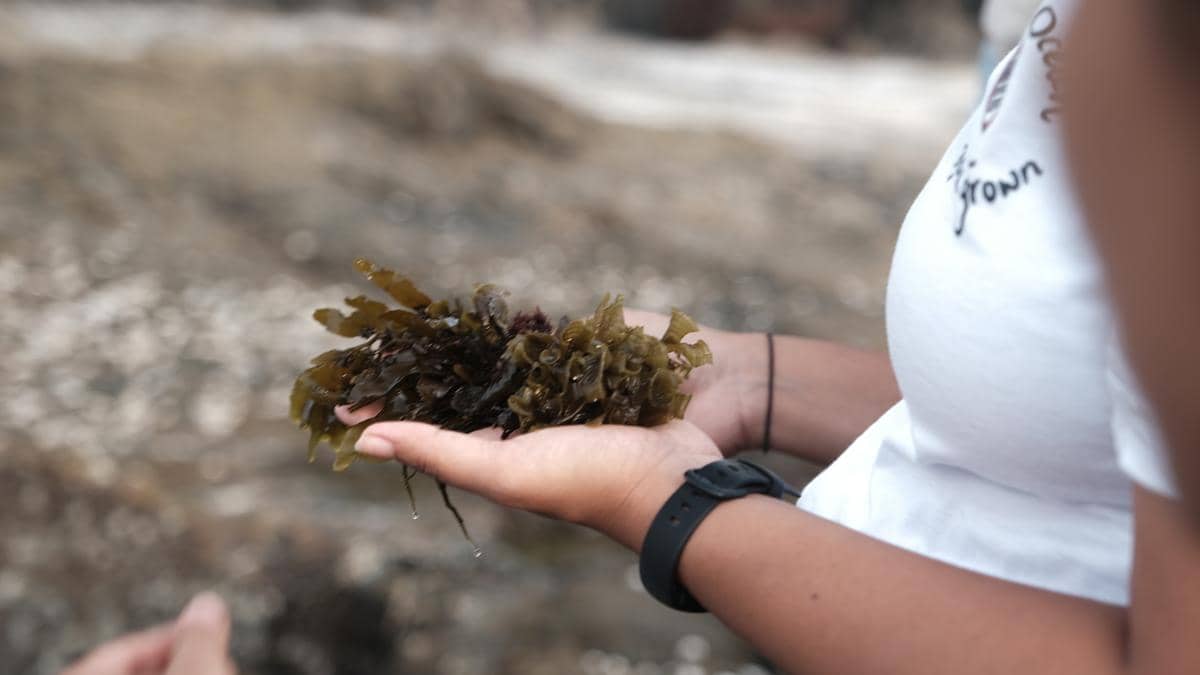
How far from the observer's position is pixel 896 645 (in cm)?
112

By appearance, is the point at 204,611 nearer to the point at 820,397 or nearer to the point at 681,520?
the point at 681,520

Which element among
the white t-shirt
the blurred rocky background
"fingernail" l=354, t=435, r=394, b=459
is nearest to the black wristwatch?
the white t-shirt

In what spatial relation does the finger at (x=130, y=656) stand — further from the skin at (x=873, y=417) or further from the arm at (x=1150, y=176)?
the arm at (x=1150, y=176)

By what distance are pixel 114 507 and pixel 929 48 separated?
11511 mm

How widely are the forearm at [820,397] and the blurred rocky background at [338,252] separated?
1256 millimetres

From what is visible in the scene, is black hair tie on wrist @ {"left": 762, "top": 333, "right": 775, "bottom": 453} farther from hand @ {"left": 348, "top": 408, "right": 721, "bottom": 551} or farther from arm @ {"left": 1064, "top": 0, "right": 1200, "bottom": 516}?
arm @ {"left": 1064, "top": 0, "right": 1200, "bottom": 516}

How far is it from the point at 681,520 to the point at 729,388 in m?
0.51

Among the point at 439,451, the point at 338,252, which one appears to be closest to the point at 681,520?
the point at 439,451

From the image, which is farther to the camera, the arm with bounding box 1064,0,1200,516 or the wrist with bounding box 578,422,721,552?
the wrist with bounding box 578,422,721,552

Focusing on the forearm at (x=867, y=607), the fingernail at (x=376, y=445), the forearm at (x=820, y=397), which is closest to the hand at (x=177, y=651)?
the fingernail at (x=376, y=445)

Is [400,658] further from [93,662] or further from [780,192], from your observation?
[780,192]

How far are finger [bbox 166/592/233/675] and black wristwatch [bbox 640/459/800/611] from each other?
484mm

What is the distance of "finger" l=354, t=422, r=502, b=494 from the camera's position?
4.53 feet

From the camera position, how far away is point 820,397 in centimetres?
177
